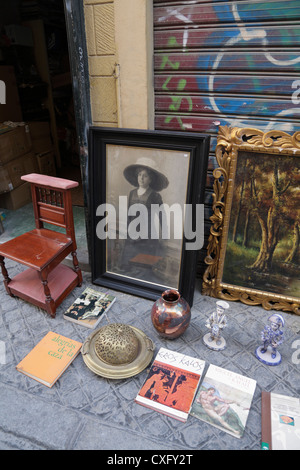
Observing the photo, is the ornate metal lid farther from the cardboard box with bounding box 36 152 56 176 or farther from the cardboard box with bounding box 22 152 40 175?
the cardboard box with bounding box 36 152 56 176

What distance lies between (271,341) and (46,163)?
3.81m

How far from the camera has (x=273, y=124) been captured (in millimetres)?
2156

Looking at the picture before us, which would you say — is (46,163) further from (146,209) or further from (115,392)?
(115,392)

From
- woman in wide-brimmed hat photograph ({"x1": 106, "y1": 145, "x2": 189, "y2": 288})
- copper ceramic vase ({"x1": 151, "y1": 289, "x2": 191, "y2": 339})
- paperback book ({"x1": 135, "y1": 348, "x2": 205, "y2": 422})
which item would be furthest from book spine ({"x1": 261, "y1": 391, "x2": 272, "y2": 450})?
woman in wide-brimmed hat photograph ({"x1": 106, "y1": 145, "x2": 189, "y2": 288})

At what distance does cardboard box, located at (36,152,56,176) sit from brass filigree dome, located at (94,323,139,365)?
10.3 feet

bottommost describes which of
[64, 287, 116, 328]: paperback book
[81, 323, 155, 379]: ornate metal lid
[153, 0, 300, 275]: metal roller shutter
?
[64, 287, 116, 328]: paperback book

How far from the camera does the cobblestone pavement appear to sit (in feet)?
5.36

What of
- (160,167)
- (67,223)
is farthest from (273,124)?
(67,223)

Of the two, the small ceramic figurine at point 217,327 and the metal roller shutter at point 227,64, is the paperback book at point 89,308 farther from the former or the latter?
the metal roller shutter at point 227,64

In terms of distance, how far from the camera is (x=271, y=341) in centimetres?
201

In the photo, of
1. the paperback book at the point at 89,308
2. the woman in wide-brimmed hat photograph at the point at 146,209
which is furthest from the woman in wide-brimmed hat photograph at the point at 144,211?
the paperback book at the point at 89,308
